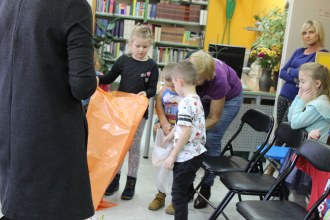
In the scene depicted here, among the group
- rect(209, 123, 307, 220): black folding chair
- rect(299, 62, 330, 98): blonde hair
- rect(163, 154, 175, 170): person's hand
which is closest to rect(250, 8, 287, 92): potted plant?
rect(299, 62, 330, 98): blonde hair

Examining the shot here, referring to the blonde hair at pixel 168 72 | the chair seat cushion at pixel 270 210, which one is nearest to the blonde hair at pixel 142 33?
the blonde hair at pixel 168 72

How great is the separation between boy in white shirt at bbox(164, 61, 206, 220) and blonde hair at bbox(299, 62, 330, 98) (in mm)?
750

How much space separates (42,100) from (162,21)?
17.0 ft

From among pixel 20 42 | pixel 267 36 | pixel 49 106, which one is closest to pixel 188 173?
pixel 49 106

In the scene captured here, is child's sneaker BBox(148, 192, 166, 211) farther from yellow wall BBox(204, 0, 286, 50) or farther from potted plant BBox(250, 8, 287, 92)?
yellow wall BBox(204, 0, 286, 50)

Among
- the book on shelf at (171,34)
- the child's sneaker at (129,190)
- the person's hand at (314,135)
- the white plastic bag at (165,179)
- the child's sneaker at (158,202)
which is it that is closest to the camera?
the person's hand at (314,135)

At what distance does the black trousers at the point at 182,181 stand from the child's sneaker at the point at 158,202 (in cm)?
48

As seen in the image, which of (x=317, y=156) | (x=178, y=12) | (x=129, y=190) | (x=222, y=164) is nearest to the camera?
(x=317, y=156)

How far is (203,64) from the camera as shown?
2.40 m

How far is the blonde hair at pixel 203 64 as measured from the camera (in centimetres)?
239

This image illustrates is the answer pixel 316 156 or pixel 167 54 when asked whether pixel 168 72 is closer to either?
pixel 316 156

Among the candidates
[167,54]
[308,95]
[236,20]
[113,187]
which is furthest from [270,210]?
[236,20]

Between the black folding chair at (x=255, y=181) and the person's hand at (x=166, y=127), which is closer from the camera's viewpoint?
the black folding chair at (x=255, y=181)

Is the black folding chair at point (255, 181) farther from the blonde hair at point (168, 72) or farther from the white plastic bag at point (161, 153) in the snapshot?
the blonde hair at point (168, 72)
